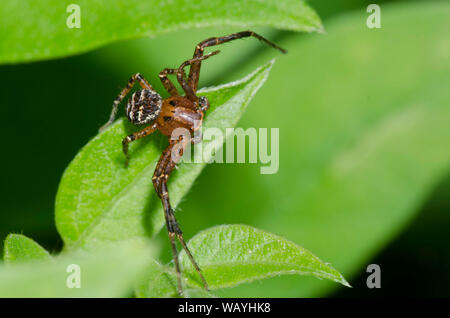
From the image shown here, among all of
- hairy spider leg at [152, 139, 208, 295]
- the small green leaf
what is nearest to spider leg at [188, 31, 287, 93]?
hairy spider leg at [152, 139, 208, 295]

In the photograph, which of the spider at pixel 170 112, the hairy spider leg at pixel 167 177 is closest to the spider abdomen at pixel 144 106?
the spider at pixel 170 112

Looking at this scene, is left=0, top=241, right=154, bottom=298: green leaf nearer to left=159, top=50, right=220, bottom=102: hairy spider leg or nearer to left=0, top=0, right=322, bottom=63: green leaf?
left=0, top=0, right=322, bottom=63: green leaf

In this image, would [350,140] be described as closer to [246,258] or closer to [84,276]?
[246,258]

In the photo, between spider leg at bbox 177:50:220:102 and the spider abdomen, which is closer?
the spider abdomen

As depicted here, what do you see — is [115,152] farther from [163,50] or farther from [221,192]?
[163,50]

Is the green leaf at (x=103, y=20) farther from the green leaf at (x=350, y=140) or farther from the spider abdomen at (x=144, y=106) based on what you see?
the green leaf at (x=350, y=140)

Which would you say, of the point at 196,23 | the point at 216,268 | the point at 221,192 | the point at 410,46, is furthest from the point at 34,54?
the point at 410,46
